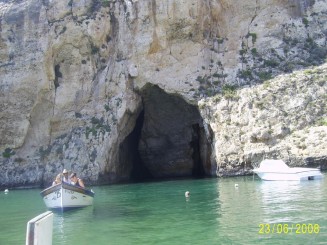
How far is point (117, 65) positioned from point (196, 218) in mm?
25160

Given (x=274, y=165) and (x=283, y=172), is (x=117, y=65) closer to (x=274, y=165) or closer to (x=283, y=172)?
(x=274, y=165)

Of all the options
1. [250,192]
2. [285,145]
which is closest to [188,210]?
[250,192]

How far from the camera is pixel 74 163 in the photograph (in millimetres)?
36844

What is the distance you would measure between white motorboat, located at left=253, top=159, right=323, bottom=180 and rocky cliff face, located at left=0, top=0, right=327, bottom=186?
7.31 metres

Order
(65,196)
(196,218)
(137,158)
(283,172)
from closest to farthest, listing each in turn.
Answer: (196,218)
(65,196)
(283,172)
(137,158)

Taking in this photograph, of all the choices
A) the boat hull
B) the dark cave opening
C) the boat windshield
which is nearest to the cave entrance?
the dark cave opening

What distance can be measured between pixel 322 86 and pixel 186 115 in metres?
12.6

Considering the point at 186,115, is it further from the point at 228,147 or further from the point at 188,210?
the point at 188,210

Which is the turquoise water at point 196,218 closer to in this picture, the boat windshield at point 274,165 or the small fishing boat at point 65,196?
the small fishing boat at point 65,196

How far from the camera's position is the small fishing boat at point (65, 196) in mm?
21672

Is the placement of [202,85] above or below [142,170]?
above

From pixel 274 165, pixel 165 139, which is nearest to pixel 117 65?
pixel 165 139

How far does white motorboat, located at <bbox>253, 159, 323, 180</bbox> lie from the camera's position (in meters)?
26.5

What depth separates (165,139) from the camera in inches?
1709
